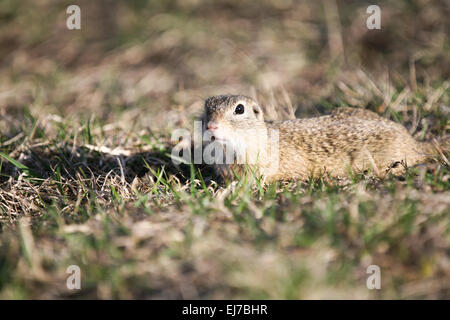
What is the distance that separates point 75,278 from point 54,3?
24.6 feet

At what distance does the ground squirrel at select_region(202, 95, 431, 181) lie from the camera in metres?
3.86

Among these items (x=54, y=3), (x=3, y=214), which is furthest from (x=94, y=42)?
(x=3, y=214)

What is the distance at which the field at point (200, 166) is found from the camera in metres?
2.46

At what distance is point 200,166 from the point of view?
443cm

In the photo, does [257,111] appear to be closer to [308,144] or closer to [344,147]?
[308,144]

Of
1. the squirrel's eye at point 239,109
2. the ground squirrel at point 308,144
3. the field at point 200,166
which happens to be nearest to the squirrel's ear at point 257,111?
the ground squirrel at point 308,144

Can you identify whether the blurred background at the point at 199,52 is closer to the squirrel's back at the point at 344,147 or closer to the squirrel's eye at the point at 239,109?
the squirrel's back at the point at 344,147

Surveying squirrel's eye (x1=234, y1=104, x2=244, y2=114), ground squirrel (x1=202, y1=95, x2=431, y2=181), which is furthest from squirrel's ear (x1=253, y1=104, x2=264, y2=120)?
squirrel's eye (x1=234, y1=104, x2=244, y2=114)

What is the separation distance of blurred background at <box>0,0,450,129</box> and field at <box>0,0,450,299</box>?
0.03 metres

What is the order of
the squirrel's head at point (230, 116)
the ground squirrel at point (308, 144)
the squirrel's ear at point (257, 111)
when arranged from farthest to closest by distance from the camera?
1. the squirrel's ear at point (257, 111)
2. the ground squirrel at point (308, 144)
3. the squirrel's head at point (230, 116)

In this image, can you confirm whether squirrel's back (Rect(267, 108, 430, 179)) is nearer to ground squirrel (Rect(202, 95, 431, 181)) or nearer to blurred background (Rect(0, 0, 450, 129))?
ground squirrel (Rect(202, 95, 431, 181))

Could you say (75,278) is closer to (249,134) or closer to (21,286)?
(21,286)

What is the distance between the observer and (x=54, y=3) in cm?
849

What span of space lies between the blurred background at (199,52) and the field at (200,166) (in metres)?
0.03
